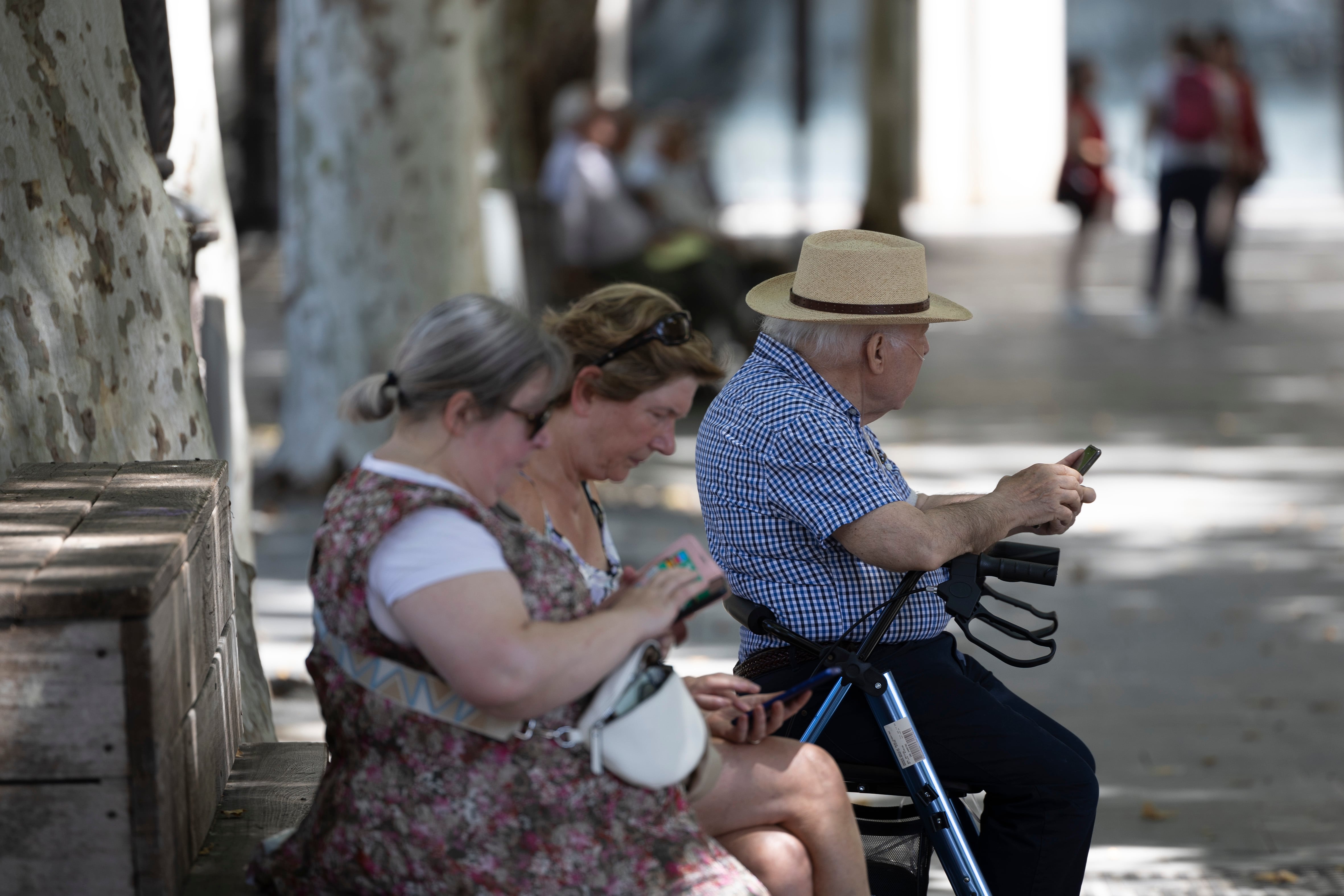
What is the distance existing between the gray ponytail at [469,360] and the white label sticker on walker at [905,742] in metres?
1.05

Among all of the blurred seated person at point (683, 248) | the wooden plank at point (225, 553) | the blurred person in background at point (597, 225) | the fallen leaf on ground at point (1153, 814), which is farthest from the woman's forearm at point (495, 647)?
the blurred person in background at point (597, 225)

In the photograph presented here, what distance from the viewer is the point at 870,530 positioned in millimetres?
3141

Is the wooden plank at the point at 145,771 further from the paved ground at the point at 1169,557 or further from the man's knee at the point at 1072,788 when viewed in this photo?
the paved ground at the point at 1169,557

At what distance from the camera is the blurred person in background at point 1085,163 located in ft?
49.8

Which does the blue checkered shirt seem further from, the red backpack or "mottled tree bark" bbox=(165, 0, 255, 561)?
the red backpack

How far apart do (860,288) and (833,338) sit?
0.11 m

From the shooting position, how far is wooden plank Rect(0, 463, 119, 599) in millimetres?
2484

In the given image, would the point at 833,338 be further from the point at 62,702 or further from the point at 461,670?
the point at 62,702

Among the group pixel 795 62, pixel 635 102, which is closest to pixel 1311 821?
pixel 635 102

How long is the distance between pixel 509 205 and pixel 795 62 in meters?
20.2

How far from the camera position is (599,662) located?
2.40 meters

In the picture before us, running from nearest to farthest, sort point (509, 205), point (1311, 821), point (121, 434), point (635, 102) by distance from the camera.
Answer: point (121, 434) → point (1311, 821) → point (509, 205) → point (635, 102)

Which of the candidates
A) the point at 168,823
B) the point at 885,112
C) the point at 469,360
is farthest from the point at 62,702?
the point at 885,112

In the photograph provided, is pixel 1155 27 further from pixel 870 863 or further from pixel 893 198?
pixel 870 863
